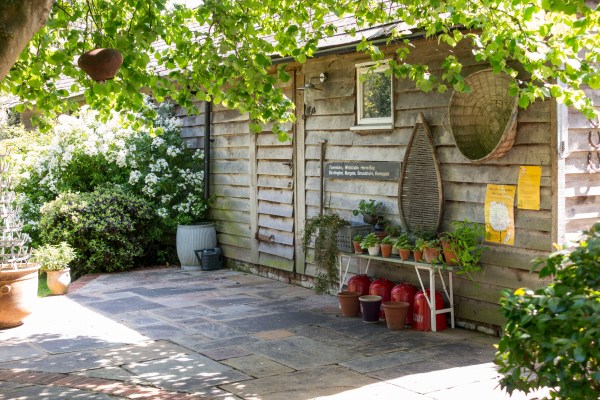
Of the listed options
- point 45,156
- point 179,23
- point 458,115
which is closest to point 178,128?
point 45,156

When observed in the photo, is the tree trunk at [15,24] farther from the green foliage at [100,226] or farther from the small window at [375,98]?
the green foliage at [100,226]

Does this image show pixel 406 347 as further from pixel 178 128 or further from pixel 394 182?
pixel 178 128

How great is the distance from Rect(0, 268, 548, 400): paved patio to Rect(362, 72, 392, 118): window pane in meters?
2.46

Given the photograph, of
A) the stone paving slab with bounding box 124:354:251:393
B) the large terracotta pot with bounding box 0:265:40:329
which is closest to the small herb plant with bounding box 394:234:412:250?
the stone paving slab with bounding box 124:354:251:393

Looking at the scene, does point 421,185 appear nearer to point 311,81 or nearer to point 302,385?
point 311,81

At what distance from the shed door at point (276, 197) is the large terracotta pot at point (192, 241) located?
1180 millimetres

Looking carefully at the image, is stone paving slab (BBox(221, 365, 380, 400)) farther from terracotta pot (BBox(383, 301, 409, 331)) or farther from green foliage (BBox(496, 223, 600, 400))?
green foliage (BBox(496, 223, 600, 400))

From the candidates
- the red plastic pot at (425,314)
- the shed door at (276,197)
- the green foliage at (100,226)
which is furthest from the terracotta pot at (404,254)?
the green foliage at (100,226)

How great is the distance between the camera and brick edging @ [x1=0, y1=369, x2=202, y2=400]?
5.68 m

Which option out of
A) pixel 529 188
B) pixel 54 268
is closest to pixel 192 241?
pixel 54 268

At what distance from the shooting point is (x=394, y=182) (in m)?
8.59

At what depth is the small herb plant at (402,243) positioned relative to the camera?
7845mm

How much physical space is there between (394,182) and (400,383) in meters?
3.17

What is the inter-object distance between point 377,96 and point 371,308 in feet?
8.54
